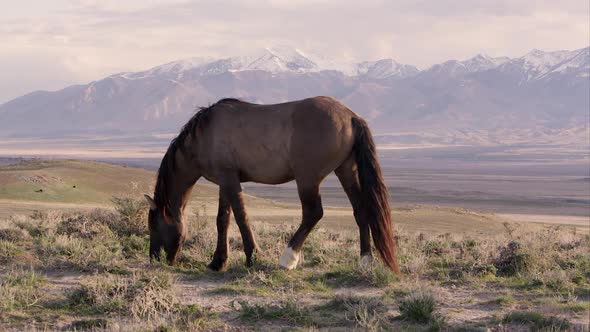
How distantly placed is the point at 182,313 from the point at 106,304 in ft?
2.49

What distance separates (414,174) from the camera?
80.3 m

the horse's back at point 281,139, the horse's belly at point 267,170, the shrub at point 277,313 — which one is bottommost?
the shrub at point 277,313

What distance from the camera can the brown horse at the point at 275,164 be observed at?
916cm

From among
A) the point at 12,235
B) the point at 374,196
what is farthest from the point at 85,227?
the point at 374,196

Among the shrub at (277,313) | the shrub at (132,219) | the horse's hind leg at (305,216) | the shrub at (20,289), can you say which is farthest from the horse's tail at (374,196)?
the shrub at (132,219)

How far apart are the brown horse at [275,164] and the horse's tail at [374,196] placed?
1 cm

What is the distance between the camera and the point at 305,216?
30.8 ft

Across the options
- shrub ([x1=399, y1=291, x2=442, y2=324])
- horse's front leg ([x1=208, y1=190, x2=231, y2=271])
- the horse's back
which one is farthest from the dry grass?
the horse's back

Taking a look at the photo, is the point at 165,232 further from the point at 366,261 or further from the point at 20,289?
the point at 366,261

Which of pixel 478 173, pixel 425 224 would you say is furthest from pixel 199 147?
pixel 478 173

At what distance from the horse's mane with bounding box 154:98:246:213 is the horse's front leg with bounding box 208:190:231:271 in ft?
2.48

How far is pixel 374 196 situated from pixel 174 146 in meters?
2.73

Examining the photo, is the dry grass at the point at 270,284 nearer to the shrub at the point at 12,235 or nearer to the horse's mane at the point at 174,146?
the shrub at the point at 12,235

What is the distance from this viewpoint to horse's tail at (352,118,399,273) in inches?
357
